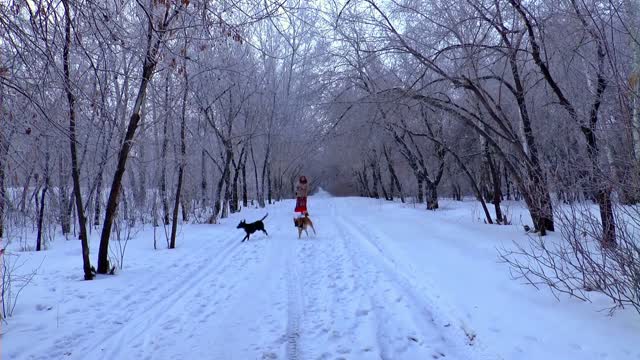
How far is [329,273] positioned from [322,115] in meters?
10.5

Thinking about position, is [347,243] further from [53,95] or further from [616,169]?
[53,95]

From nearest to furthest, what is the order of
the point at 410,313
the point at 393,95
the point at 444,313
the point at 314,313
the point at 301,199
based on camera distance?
the point at 444,313 → the point at 410,313 → the point at 314,313 → the point at 393,95 → the point at 301,199

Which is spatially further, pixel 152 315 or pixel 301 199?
pixel 301 199

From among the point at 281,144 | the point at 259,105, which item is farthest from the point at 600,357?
the point at 281,144

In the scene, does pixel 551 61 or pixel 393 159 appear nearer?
pixel 551 61

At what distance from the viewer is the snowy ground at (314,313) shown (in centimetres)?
404

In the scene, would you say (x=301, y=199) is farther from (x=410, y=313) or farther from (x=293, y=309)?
(x=410, y=313)

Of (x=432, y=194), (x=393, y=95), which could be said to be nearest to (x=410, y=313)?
(x=393, y=95)

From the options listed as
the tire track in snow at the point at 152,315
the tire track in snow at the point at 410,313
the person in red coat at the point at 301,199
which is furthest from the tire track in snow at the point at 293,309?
the person in red coat at the point at 301,199

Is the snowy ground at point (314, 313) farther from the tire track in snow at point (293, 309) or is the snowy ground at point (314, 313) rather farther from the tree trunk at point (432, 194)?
the tree trunk at point (432, 194)

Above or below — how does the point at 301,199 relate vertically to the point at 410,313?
above

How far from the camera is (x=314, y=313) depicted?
5.23m

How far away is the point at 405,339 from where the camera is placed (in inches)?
171

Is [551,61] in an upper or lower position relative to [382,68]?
lower
